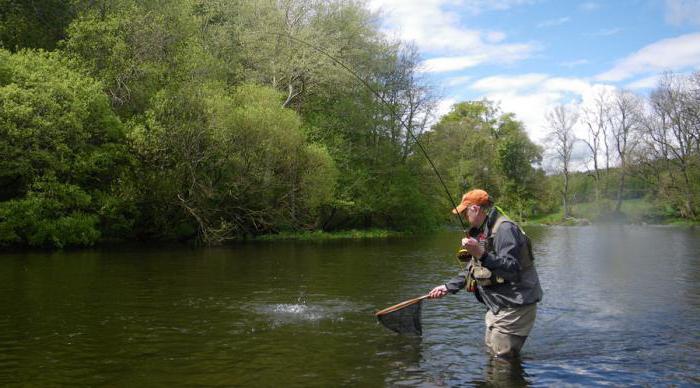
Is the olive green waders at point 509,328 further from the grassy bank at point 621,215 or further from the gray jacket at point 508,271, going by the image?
the grassy bank at point 621,215

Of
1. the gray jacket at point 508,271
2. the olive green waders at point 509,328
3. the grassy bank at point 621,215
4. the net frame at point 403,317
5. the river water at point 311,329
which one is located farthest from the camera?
the grassy bank at point 621,215

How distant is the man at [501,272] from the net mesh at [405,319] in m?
1.65

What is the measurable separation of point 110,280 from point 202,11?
97.5 feet

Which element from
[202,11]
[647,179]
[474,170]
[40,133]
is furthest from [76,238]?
[647,179]

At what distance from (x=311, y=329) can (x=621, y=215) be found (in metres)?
58.2

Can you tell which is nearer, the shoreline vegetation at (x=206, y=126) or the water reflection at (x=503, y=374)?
the water reflection at (x=503, y=374)

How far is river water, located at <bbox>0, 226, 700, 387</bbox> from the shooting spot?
787 centimetres

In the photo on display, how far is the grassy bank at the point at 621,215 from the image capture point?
58.0 m

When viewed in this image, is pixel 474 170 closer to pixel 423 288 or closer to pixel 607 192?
pixel 607 192

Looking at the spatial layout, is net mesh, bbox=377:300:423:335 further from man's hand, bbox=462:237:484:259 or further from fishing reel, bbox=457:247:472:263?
man's hand, bbox=462:237:484:259

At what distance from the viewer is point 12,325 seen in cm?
1041

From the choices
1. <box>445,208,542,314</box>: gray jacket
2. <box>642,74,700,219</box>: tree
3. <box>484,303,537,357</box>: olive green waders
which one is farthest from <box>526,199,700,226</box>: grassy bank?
<box>445,208,542,314</box>: gray jacket

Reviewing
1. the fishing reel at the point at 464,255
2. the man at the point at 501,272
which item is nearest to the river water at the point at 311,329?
the man at the point at 501,272

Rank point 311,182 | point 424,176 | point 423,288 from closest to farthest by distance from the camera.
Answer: point 423,288, point 311,182, point 424,176
